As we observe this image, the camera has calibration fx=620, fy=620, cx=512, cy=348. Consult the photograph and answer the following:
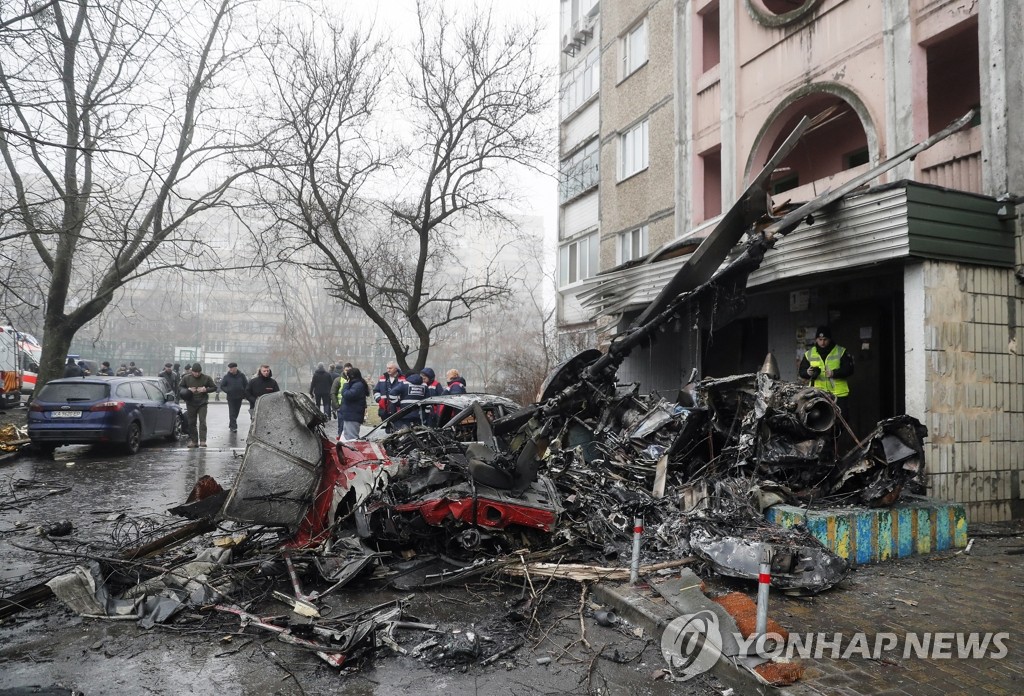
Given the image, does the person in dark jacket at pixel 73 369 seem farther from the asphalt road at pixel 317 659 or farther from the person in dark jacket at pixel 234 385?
the asphalt road at pixel 317 659

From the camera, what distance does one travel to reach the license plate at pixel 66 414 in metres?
11.6

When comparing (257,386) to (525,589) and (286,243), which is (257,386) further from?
(525,589)

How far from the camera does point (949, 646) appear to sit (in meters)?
3.69

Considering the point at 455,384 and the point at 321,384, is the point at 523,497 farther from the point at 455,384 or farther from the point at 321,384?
the point at 321,384

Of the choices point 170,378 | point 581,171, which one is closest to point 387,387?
point 581,171

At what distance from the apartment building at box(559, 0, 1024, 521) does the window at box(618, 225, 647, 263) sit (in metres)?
0.08

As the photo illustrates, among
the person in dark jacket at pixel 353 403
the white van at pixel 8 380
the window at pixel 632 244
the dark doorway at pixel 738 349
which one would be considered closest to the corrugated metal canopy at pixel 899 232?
the dark doorway at pixel 738 349

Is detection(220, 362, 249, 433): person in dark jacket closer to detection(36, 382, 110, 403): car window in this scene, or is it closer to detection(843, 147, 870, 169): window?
detection(36, 382, 110, 403): car window

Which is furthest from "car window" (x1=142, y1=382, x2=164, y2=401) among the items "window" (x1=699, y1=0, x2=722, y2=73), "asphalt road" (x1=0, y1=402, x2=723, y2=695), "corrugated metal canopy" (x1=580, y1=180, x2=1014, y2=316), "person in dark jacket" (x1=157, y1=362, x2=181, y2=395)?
"window" (x1=699, y1=0, x2=722, y2=73)

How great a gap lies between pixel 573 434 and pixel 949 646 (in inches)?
196

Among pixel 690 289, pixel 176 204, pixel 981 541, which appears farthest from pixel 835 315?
pixel 176 204

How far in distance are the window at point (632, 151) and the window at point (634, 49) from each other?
5.60ft

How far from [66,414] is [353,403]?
5299 mm

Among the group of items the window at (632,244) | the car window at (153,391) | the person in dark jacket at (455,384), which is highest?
the window at (632,244)
